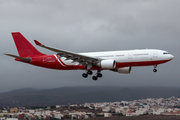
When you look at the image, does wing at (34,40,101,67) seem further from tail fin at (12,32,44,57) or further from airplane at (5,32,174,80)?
tail fin at (12,32,44,57)

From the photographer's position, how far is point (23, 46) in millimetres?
A: 52656

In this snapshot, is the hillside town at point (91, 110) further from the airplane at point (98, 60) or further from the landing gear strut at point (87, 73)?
the landing gear strut at point (87, 73)

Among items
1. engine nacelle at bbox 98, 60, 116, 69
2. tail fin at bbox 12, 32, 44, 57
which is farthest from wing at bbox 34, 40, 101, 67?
tail fin at bbox 12, 32, 44, 57

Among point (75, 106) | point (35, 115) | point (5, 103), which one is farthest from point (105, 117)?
point (5, 103)

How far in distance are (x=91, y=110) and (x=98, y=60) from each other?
93.6 m

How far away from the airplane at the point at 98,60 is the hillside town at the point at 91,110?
61444mm

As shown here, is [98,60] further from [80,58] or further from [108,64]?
[80,58]

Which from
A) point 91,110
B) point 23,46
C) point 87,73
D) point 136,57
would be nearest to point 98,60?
point 87,73

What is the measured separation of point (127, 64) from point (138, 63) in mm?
1837

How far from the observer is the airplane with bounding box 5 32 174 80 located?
44.0 m

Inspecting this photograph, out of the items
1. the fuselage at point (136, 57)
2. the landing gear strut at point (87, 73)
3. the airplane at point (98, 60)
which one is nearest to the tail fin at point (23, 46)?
the airplane at point (98, 60)

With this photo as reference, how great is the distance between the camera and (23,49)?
52375 mm

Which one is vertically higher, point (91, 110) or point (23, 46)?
point (23, 46)

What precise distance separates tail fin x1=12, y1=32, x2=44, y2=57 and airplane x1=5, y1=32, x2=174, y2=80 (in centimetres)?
66
